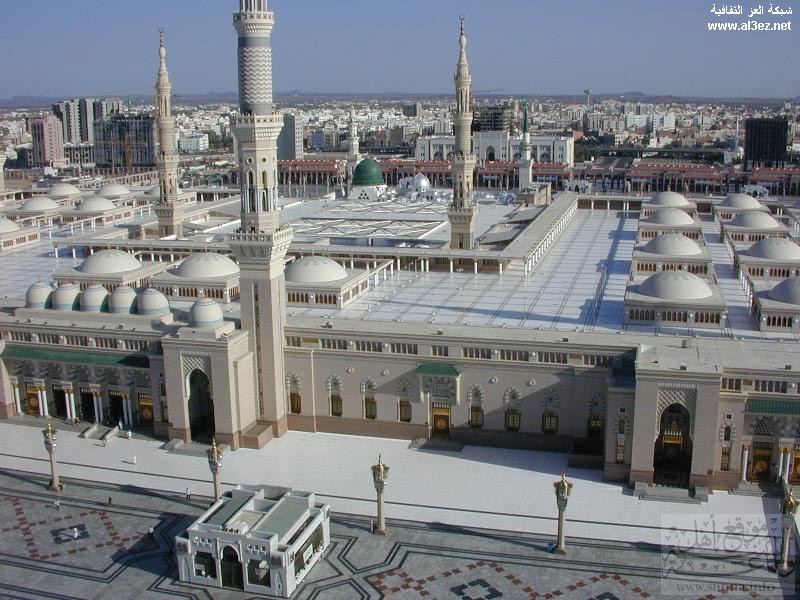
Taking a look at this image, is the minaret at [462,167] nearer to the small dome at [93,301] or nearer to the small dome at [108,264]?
the small dome at [108,264]

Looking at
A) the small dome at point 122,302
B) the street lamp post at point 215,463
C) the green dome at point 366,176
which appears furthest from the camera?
the green dome at point 366,176

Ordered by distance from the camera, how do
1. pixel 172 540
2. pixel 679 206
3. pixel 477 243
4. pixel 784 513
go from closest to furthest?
pixel 784 513 → pixel 172 540 → pixel 477 243 → pixel 679 206

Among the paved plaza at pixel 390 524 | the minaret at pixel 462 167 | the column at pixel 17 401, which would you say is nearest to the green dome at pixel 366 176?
the minaret at pixel 462 167

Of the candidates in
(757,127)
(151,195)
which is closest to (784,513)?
(151,195)

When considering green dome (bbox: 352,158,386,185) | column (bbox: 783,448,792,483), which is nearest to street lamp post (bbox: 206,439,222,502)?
column (bbox: 783,448,792,483)

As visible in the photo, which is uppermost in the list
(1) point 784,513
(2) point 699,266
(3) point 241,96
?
(3) point 241,96

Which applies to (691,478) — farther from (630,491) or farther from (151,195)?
(151,195)

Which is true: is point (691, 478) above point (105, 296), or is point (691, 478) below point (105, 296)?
below
